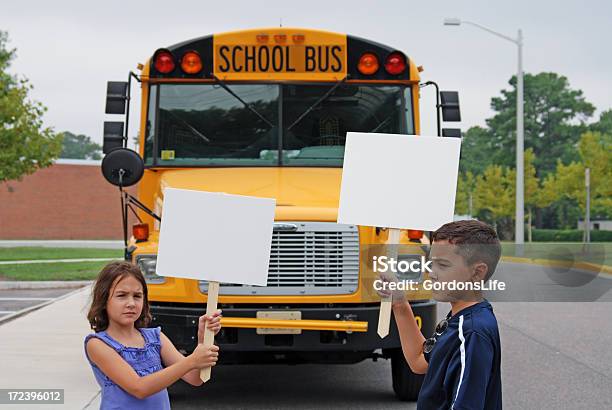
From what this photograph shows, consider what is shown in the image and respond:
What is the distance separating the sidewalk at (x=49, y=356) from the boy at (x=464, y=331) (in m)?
3.56

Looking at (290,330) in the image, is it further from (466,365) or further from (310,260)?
(466,365)

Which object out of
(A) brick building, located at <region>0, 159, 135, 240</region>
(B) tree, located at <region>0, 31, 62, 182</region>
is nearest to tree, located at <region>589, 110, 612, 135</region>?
(A) brick building, located at <region>0, 159, 135, 240</region>

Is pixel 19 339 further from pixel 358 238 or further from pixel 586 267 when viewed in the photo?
pixel 586 267

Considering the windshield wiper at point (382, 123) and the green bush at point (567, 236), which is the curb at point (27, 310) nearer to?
the windshield wiper at point (382, 123)

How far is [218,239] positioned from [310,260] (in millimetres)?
3521

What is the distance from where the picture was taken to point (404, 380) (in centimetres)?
753

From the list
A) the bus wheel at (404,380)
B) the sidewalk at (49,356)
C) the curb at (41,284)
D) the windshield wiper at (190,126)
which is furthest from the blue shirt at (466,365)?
the curb at (41,284)

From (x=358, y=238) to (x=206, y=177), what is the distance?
1.52 metres

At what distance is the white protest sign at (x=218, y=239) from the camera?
132 inches

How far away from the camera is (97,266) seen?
2541 centimetres

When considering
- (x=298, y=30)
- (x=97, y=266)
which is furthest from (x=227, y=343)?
(x=97, y=266)

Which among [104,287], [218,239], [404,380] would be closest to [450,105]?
[404,380]

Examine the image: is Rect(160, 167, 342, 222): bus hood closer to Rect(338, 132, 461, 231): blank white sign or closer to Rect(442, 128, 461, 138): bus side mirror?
Rect(442, 128, 461, 138): bus side mirror

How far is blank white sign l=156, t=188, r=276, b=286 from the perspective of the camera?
3354 mm
